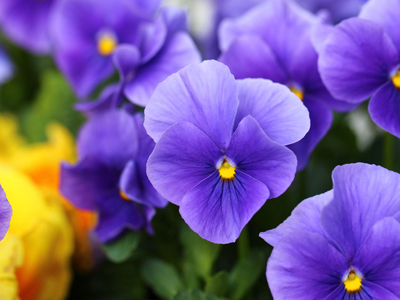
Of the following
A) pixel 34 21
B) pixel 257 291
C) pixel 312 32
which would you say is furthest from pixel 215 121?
pixel 34 21

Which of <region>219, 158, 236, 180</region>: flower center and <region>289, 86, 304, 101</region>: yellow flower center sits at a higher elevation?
<region>219, 158, 236, 180</region>: flower center

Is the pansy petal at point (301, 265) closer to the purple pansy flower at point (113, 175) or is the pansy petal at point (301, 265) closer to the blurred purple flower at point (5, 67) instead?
the purple pansy flower at point (113, 175)

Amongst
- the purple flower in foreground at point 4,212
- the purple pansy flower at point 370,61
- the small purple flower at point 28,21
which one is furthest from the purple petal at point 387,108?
the small purple flower at point 28,21

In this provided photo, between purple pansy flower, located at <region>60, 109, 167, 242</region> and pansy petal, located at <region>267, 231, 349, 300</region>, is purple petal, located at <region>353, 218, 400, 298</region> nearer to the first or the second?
pansy petal, located at <region>267, 231, 349, 300</region>

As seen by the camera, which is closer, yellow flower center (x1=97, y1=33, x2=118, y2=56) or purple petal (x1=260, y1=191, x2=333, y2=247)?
purple petal (x1=260, y1=191, x2=333, y2=247)

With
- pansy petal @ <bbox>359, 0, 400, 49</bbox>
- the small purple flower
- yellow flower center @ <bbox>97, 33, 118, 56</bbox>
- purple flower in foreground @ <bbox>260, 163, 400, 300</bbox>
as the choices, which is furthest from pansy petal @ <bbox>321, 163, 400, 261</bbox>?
the small purple flower

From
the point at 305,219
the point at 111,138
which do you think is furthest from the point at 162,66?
the point at 305,219
